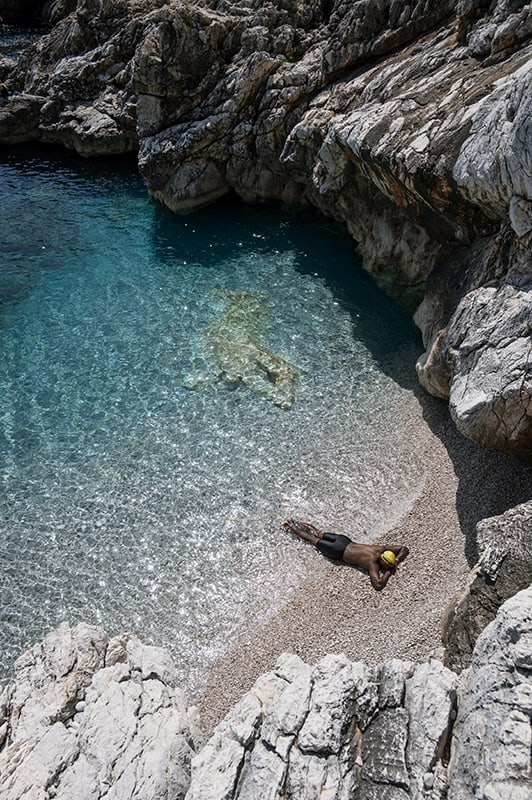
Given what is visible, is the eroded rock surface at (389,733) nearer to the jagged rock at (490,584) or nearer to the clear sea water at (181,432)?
the jagged rock at (490,584)

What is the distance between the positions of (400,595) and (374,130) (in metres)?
17.6

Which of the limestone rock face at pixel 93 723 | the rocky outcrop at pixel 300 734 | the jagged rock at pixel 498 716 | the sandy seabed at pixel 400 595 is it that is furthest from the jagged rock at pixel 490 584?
the limestone rock face at pixel 93 723

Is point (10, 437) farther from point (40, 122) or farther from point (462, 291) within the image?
point (40, 122)

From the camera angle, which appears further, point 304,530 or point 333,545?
point 304,530

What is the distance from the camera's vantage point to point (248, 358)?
22672 mm

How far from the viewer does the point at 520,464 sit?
15.8 metres

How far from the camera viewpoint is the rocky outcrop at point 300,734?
803 cm

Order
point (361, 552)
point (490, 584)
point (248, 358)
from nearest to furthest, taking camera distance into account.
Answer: point (490, 584) → point (361, 552) → point (248, 358)

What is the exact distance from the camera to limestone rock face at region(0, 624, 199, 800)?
30.0 feet

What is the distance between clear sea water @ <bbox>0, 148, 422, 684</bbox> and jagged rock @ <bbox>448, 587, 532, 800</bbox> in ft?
23.0

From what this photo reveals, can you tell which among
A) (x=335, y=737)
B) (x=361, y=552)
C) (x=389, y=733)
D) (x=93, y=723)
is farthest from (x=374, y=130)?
(x=93, y=723)

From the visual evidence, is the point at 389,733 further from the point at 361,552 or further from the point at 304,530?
the point at 304,530

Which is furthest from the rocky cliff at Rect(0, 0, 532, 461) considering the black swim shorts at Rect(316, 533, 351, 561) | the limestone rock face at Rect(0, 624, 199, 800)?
the limestone rock face at Rect(0, 624, 199, 800)

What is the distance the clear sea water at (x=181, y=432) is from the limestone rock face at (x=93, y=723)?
2474 millimetres
